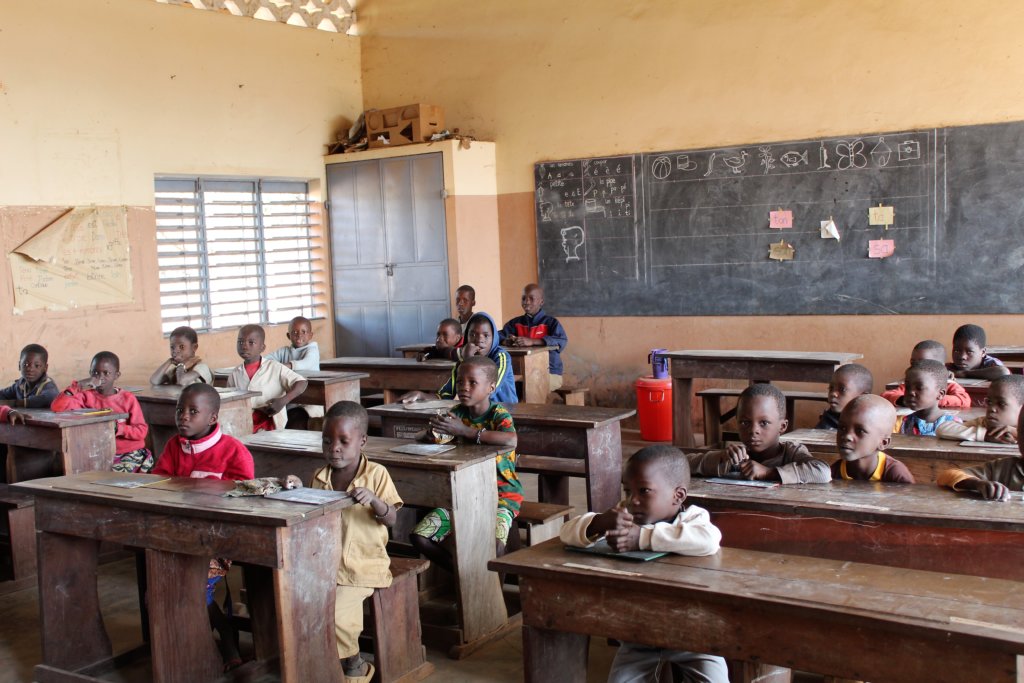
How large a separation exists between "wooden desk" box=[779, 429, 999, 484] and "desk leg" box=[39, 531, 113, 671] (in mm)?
2753

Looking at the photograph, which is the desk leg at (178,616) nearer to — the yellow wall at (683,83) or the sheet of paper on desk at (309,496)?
the sheet of paper on desk at (309,496)

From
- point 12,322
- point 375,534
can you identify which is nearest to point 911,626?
point 375,534

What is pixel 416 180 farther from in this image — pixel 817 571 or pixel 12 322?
pixel 817 571

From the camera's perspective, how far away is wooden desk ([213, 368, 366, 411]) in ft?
20.6

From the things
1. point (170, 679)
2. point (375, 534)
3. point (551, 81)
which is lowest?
point (170, 679)

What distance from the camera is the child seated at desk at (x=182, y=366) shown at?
6266 millimetres

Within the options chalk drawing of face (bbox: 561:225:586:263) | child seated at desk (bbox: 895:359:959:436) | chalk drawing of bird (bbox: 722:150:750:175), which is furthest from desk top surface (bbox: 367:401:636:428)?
chalk drawing of face (bbox: 561:225:586:263)

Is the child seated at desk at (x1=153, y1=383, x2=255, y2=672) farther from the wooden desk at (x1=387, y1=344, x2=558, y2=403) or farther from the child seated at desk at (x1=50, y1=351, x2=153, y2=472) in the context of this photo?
the wooden desk at (x1=387, y1=344, x2=558, y2=403)

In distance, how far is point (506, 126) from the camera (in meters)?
9.09

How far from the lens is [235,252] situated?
8.77 meters

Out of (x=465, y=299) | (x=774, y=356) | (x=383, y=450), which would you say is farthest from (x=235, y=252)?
(x=383, y=450)

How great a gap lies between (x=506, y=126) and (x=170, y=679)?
21.8ft

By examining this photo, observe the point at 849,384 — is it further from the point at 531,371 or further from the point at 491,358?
the point at 531,371

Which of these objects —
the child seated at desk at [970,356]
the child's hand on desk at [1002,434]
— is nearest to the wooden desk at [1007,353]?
the child seated at desk at [970,356]
